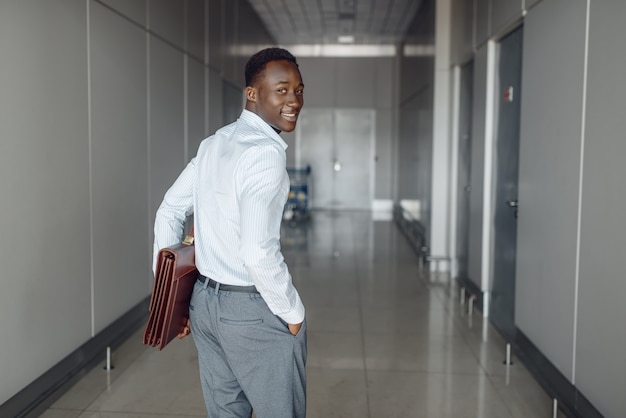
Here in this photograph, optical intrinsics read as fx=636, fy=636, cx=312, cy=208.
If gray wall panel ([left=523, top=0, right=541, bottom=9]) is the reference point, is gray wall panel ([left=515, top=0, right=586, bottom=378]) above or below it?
below

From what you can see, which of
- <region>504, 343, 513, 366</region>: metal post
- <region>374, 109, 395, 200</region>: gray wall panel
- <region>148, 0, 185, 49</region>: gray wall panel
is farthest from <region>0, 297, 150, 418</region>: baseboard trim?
<region>374, 109, 395, 200</region>: gray wall panel

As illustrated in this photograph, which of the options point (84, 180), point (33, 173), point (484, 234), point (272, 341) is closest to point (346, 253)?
point (484, 234)

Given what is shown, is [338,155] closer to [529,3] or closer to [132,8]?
[132,8]

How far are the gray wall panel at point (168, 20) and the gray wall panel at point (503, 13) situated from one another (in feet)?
9.36

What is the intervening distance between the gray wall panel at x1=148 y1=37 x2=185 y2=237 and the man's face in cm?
369

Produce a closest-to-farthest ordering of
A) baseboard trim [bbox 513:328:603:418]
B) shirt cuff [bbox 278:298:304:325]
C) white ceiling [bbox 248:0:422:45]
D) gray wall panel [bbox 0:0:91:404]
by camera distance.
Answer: shirt cuff [bbox 278:298:304:325] < gray wall panel [bbox 0:0:91:404] < baseboard trim [bbox 513:328:603:418] < white ceiling [bbox 248:0:422:45]

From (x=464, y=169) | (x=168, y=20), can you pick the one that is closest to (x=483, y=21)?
(x=464, y=169)

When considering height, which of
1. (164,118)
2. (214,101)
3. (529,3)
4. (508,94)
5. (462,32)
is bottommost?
(164,118)

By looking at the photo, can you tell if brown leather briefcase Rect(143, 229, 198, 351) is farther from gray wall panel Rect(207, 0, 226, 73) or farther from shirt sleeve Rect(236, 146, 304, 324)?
gray wall panel Rect(207, 0, 226, 73)

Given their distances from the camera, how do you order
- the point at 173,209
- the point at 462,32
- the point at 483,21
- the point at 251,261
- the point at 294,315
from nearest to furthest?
the point at 251,261 < the point at 294,315 < the point at 173,209 < the point at 483,21 < the point at 462,32

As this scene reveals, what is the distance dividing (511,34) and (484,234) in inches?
68.3

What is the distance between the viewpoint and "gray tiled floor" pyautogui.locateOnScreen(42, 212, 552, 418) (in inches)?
140

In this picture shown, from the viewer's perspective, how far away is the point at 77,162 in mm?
3895

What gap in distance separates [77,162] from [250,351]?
247 centimetres
